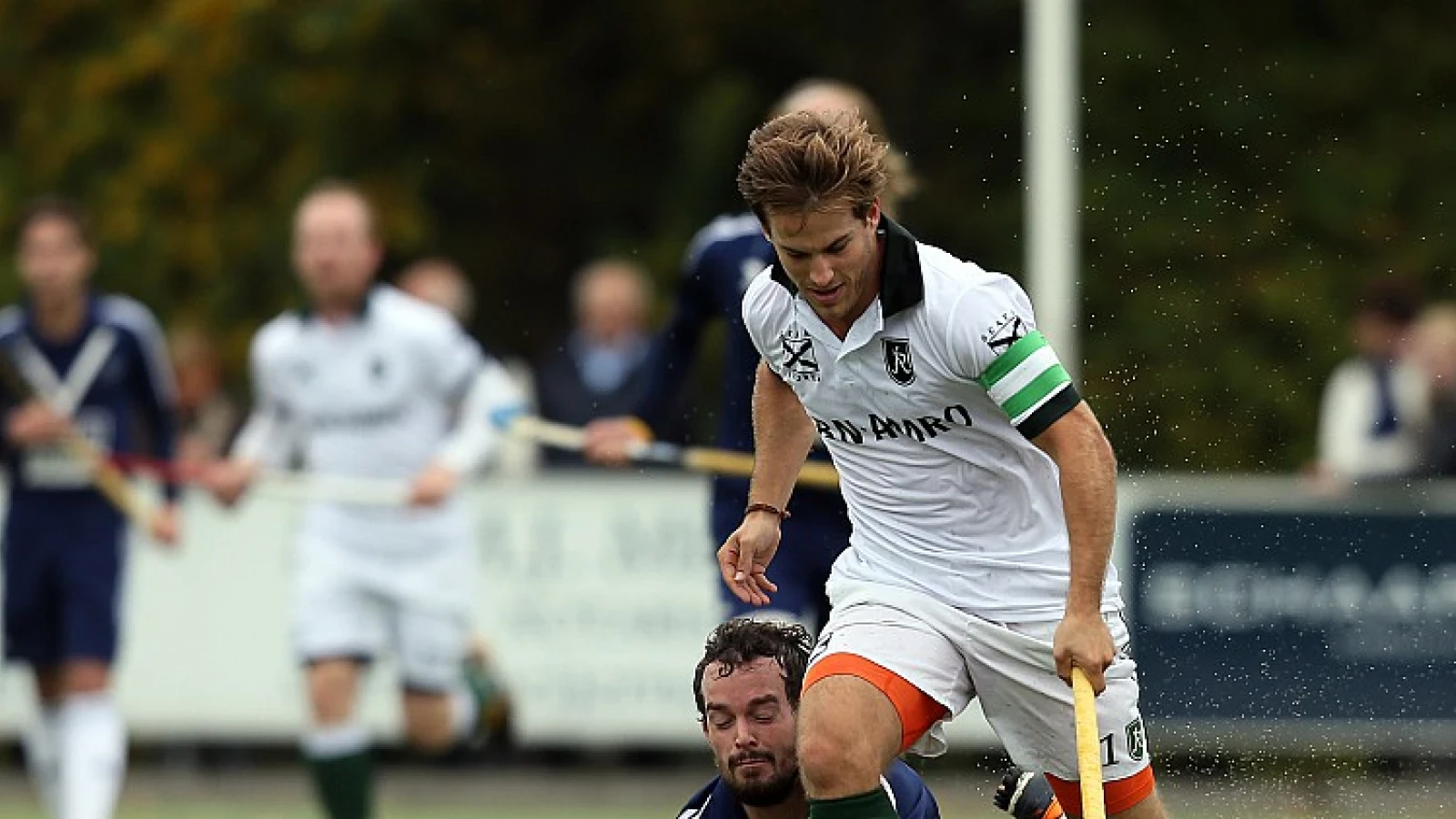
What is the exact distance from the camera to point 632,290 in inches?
552

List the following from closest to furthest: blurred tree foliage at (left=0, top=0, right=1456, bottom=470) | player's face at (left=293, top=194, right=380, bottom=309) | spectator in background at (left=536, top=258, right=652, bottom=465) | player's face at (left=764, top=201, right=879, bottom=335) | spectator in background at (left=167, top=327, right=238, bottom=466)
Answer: player's face at (left=764, top=201, right=879, bottom=335) < player's face at (left=293, top=194, right=380, bottom=309) < spectator in background at (left=536, top=258, right=652, bottom=465) < spectator in background at (left=167, top=327, right=238, bottom=466) < blurred tree foliage at (left=0, top=0, right=1456, bottom=470)

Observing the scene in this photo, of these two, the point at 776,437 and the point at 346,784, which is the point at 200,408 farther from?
the point at 776,437

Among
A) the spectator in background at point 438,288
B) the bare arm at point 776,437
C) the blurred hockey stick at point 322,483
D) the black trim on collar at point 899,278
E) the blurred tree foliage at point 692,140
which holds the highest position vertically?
the blurred tree foliage at point 692,140

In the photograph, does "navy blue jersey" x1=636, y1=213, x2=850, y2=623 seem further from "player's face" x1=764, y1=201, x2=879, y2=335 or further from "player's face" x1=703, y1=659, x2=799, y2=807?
"player's face" x1=764, y1=201, x2=879, y2=335

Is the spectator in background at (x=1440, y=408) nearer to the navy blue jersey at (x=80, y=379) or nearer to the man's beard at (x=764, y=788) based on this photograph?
the navy blue jersey at (x=80, y=379)

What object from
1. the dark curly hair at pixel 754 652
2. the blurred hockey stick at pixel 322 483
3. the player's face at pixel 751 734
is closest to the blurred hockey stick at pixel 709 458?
the blurred hockey stick at pixel 322 483

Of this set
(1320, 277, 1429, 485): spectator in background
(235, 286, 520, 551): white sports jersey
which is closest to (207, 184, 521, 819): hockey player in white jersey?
(235, 286, 520, 551): white sports jersey

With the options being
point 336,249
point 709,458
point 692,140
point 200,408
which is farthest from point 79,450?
point 692,140

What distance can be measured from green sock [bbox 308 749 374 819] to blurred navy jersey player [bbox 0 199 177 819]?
0.70 meters

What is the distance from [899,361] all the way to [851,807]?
891mm

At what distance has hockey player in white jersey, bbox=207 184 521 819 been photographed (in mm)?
11039

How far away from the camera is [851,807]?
6.16 metres

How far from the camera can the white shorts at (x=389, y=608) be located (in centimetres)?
1100

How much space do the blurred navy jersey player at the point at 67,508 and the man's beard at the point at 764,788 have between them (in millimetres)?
4762
